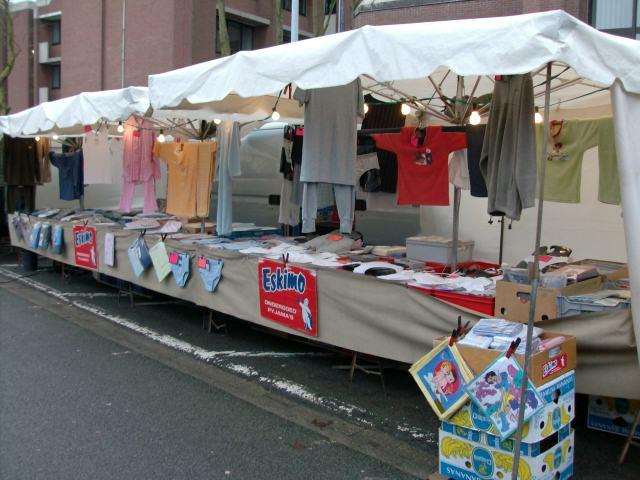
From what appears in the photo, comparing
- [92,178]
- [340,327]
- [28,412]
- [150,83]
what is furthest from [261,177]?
[28,412]

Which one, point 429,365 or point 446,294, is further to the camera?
point 446,294

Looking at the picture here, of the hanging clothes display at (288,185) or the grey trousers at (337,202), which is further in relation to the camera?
the hanging clothes display at (288,185)

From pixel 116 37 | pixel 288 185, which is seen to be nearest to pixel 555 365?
pixel 288 185

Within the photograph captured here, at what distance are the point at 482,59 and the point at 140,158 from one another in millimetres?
6778

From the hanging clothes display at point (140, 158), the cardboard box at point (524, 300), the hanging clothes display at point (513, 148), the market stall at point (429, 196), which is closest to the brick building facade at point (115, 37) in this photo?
the hanging clothes display at point (140, 158)

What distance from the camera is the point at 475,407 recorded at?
11.0 feet

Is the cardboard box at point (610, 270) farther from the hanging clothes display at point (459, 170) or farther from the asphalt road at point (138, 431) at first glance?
the asphalt road at point (138, 431)

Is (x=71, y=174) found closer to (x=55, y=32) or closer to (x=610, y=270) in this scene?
(x=610, y=270)

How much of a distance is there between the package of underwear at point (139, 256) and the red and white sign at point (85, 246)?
1272 millimetres

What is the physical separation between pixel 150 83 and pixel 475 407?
15.3ft

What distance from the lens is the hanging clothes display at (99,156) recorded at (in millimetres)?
10156

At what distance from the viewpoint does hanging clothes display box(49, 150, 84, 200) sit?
36.4 ft

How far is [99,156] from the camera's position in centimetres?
1026

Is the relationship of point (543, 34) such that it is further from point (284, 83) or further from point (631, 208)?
point (284, 83)
